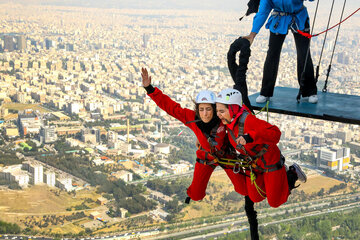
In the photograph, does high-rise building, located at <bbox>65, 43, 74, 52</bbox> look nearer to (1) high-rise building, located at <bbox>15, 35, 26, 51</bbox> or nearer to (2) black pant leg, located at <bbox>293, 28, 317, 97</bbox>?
(1) high-rise building, located at <bbox>15, 35, 26, 51</bbox>

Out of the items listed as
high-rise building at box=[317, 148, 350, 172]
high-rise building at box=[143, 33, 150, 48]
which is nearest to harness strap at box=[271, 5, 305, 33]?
high-rise building at box=[317, 148, 350, 172]

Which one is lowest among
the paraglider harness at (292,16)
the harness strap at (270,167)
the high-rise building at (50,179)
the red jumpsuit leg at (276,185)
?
the high-rise building at (50,179)

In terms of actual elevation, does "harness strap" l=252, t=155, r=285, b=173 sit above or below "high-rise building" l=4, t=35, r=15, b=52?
above

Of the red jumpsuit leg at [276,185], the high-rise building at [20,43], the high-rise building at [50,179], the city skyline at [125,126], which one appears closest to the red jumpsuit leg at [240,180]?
the red jumpsuit leg at [276,185]

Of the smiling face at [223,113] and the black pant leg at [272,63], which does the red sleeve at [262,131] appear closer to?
the smiling face at [223,113]

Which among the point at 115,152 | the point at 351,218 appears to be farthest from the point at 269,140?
the point at 115,152

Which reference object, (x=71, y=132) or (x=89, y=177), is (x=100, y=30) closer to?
(x=71, y=132)
